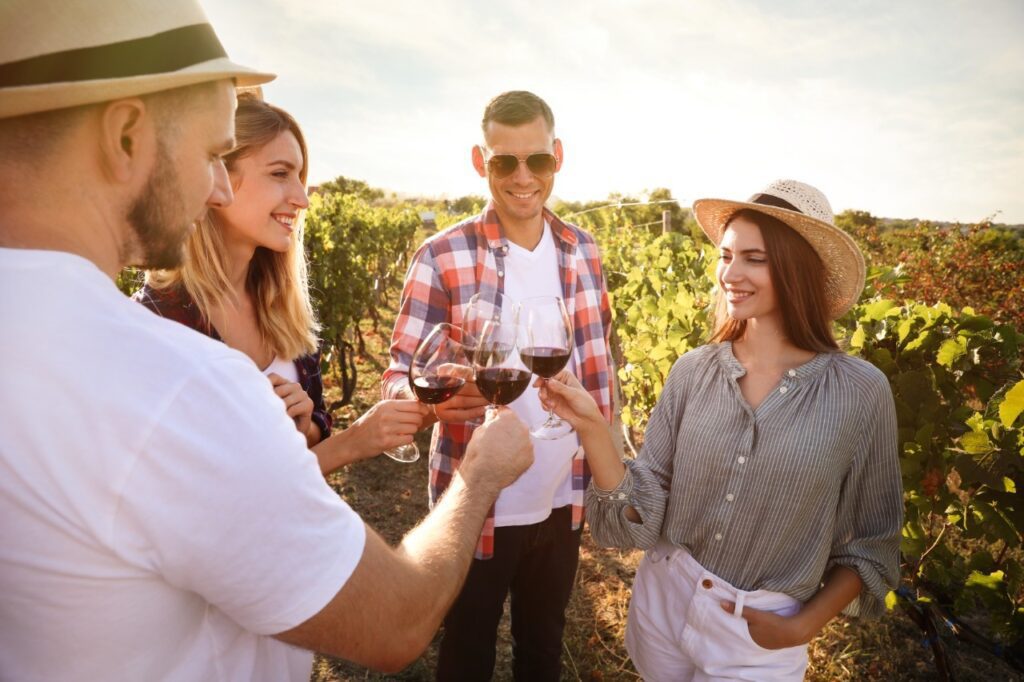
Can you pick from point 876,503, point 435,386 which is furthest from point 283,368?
point 876,503

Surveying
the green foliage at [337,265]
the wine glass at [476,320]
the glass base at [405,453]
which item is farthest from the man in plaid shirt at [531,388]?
the green foliage at [337,265]

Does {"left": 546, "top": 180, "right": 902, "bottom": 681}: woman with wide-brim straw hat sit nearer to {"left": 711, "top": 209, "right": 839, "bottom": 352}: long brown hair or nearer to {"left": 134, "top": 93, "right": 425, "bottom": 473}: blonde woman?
{"left": 711, "top": 209, "right": 839, "bottom": 352}: long brown hair

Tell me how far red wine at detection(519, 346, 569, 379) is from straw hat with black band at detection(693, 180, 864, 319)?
31.7 inches

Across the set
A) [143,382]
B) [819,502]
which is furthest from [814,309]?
[143,382]

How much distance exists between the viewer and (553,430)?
6.31 ft

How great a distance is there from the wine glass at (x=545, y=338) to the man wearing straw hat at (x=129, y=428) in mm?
955

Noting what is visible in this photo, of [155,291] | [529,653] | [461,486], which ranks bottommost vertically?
[529,653]

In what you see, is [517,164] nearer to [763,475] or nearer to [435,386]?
[435,386]

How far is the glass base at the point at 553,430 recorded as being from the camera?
6.17ft

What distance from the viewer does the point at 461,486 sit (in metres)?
1.36

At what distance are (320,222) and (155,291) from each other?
19.9 feet

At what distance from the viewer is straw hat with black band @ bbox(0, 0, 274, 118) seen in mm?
782

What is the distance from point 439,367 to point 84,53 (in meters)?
1.19

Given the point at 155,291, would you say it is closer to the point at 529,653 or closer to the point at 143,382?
the point at 143,382
